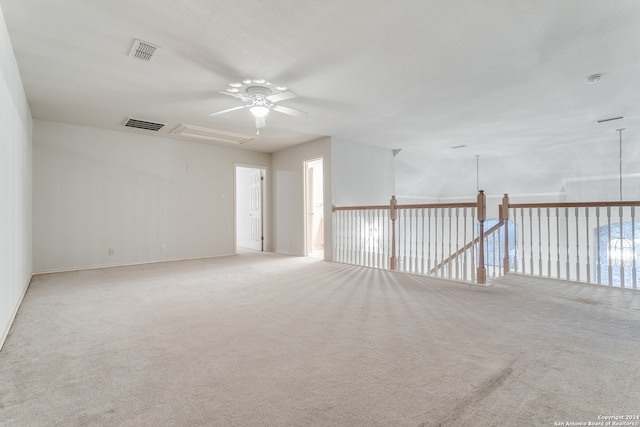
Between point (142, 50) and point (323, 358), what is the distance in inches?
117

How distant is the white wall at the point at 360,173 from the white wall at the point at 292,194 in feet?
0.64

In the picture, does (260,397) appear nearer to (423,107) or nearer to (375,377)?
(375,377)

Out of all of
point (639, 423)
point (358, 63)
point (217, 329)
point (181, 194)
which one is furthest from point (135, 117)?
point (639, 423)

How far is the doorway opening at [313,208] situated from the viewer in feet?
21.3

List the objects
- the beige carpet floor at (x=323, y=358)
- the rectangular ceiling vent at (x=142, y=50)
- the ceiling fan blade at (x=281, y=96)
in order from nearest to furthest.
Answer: the beige carpet floor at (x=323, y=358)
the rectangular ceiling vent at (x=142, y=50)
the ceiling fan blade at (x=281, y=96)

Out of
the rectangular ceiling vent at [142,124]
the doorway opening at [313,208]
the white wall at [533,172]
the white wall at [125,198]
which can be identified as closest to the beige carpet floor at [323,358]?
the white wall at [125,198]

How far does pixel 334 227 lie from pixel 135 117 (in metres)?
3.72

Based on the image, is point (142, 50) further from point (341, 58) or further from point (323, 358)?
point (323, 358)

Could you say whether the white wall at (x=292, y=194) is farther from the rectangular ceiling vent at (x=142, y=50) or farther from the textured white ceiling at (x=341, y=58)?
the rectangular ceiling vent at (x=142, y=50)

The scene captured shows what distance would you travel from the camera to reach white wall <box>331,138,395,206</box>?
5.91 meters

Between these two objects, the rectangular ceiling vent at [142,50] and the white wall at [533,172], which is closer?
the rectangular ceiling vent at [142,50]

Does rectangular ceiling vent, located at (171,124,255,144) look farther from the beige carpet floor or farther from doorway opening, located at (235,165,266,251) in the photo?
the beige carpet floor

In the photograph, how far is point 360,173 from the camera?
6359mm

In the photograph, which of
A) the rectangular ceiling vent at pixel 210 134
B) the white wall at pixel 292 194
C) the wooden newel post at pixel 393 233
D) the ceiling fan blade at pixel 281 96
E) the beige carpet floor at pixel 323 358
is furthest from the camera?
the white wall at pixel 292 194
